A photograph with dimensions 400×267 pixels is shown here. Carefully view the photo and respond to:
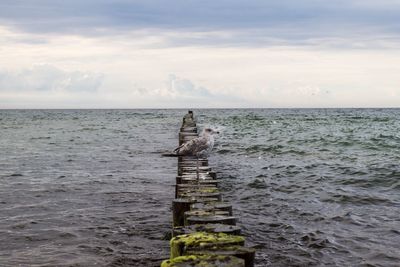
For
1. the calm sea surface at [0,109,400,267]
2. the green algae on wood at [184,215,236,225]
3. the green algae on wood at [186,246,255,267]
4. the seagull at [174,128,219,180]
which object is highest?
the seagull at [174,128,219,180]

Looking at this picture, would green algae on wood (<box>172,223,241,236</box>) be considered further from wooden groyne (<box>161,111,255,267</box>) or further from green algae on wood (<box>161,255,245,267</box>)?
green algae on wood (<box>161,255,245,267</box>)

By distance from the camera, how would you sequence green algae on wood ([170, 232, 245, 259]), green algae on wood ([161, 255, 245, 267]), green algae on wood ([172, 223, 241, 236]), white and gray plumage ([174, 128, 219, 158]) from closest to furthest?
1. green algae on wood ([161, 255, 245, 267])
2. green algae on wood ([170, 232, 245, 259])
3. green algae on wood ([172, 223, 241, 236])
4. white and gray plumage ([174, 128, 219, 158])

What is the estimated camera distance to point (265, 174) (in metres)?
16.2

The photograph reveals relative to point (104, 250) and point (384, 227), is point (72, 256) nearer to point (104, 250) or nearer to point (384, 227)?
point (104, 250)

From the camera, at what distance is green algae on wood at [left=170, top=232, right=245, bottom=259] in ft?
15.3

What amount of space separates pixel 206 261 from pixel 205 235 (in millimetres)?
681

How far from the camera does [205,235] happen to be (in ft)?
15.9

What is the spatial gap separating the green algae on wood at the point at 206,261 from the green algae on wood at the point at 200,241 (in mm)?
390

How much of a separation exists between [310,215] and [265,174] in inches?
234

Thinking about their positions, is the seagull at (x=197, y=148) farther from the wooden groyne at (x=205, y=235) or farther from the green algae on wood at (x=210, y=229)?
the green algae on wood at (x=210, y=229)

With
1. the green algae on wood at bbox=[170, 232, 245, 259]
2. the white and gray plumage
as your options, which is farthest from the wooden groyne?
the white and gray plumage

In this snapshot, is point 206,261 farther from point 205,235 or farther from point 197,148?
point 197,148

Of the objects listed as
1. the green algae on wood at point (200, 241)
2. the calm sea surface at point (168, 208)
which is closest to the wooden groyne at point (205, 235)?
the green algae on wood at point (200, 241)

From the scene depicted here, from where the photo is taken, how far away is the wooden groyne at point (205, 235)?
4.22 metres
